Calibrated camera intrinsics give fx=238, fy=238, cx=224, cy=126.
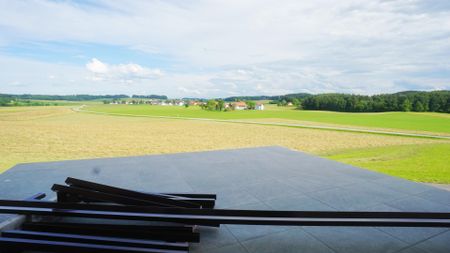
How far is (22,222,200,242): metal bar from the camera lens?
5.94 ft

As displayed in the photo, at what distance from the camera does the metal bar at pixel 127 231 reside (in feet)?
5.94

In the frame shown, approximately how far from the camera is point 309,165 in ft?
14.8

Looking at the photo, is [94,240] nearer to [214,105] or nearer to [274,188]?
[274,188]

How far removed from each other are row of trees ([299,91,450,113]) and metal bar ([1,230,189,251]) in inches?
1834

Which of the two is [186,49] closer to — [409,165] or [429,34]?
[429,34]

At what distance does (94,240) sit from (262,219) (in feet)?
3.97

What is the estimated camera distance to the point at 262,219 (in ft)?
5.61

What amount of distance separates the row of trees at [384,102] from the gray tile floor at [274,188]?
43.6m

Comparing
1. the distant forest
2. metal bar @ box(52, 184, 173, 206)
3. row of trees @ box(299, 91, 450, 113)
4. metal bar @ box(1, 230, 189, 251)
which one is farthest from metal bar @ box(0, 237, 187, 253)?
row of trees @ box(299, 91, 450, 113)

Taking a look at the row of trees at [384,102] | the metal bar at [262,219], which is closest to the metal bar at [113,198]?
the metal bar at [262,219]

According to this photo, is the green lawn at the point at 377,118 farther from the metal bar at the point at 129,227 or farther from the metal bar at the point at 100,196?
the metal bar at the point at 100,196

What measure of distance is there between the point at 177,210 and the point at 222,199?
3.67 ft

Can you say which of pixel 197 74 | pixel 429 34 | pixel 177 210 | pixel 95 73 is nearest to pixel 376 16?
pixel 429 34

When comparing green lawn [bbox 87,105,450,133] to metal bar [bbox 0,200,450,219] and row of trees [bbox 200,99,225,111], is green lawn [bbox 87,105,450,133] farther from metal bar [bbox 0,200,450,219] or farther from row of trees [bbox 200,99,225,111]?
metal bar [bbox 0,200,450,219]
